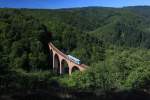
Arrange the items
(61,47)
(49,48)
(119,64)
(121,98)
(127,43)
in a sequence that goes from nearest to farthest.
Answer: (121,98), (119,64), (49,48), (61,47), (127,43)

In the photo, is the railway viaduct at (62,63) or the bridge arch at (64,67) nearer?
the railway viaduct at (62,63)

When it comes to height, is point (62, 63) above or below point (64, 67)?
above

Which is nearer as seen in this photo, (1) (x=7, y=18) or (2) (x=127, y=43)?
(1) (x=7, y=18)

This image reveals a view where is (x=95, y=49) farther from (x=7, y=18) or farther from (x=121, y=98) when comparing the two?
(x=121, y=98)

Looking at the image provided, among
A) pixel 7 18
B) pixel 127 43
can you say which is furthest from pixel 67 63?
pixel 127 43

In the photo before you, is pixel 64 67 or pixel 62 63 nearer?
pixel 64 67

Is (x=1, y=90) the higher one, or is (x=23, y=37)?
(x=23, y=37)

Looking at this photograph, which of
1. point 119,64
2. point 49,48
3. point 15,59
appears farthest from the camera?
point 49,48

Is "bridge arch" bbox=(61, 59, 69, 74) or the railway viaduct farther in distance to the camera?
"bridge arch" bbox=(61, 59, 69, 74)
